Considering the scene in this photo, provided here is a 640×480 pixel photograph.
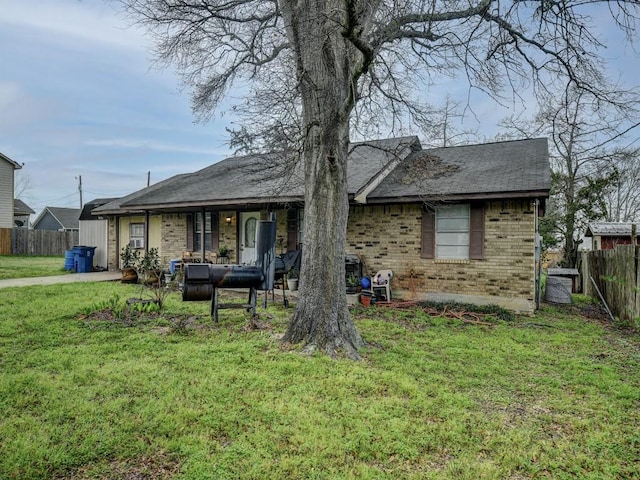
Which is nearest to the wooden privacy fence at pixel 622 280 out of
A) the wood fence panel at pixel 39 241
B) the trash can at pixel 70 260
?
the trash can at pixel 70 260

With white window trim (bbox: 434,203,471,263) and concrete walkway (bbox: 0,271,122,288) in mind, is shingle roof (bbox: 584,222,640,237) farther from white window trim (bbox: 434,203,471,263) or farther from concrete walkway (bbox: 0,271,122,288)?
concrete walkway (bbox: 0,271,122,288)

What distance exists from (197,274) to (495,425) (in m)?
5.02

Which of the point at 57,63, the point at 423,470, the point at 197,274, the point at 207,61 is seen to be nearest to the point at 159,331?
the point at 197,274

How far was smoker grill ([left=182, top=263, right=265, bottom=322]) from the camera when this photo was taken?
6.84m

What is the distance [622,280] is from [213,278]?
7.75 meters

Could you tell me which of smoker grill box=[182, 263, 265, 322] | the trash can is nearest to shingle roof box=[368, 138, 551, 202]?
smoker grill box=[182, 263, 265, 322]

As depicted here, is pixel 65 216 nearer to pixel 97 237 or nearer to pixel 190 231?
pixel 97 237

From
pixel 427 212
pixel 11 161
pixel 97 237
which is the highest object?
pixel 11 161

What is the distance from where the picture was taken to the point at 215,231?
14.2 metres

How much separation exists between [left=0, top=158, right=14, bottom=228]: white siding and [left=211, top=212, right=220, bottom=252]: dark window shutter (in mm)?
18867

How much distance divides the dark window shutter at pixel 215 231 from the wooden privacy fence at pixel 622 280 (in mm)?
11226

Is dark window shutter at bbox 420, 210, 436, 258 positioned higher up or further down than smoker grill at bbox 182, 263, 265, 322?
higher up

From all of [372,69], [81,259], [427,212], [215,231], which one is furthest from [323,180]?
[81,259]

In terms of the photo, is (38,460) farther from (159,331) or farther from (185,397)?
(159,331)
